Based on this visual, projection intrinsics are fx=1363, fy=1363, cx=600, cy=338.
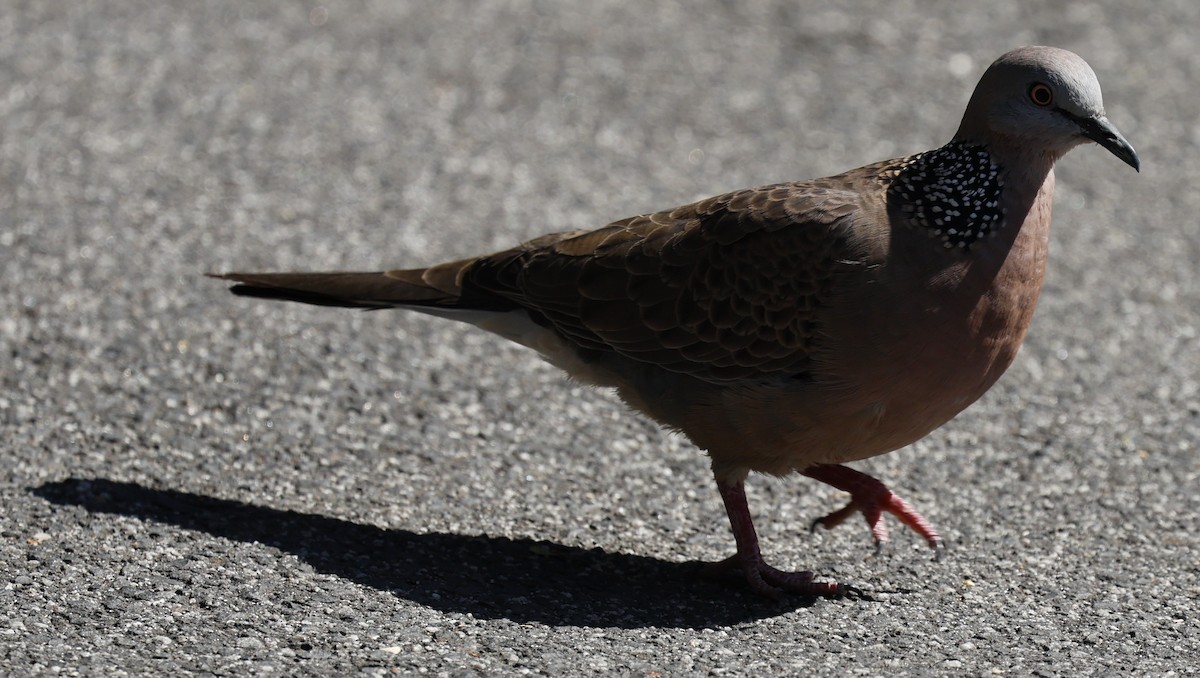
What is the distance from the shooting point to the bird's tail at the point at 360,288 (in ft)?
16.4

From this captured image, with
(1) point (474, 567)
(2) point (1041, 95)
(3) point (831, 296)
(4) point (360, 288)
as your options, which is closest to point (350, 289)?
(4) point (360, 288)

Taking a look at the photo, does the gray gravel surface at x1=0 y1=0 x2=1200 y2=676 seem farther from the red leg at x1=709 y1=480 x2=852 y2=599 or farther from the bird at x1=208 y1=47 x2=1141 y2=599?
the bird at x1=208 y1=47 x2=1141 y2=599

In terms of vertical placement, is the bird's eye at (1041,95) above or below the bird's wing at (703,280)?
above

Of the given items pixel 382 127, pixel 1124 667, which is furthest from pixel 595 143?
pixel 1124 667

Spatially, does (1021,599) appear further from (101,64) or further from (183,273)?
(101,64)

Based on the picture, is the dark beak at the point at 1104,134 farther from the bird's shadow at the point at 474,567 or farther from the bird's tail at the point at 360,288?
the bird's tail at the point at 360,288

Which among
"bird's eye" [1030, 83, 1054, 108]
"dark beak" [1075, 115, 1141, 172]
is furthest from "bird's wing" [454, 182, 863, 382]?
"dark beak" [1075, 115, 1141, 172]

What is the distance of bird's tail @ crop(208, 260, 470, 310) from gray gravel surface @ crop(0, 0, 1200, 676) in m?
0.64

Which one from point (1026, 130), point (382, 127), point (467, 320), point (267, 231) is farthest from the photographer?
point (382, 127)

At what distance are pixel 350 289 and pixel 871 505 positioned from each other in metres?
2.04

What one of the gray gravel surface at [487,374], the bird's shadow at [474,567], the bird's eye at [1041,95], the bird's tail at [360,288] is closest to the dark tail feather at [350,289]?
the bird's tail at [360,288]

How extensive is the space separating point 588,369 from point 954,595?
1527 mm

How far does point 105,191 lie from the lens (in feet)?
23.3

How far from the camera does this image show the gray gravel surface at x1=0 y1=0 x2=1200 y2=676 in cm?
423
